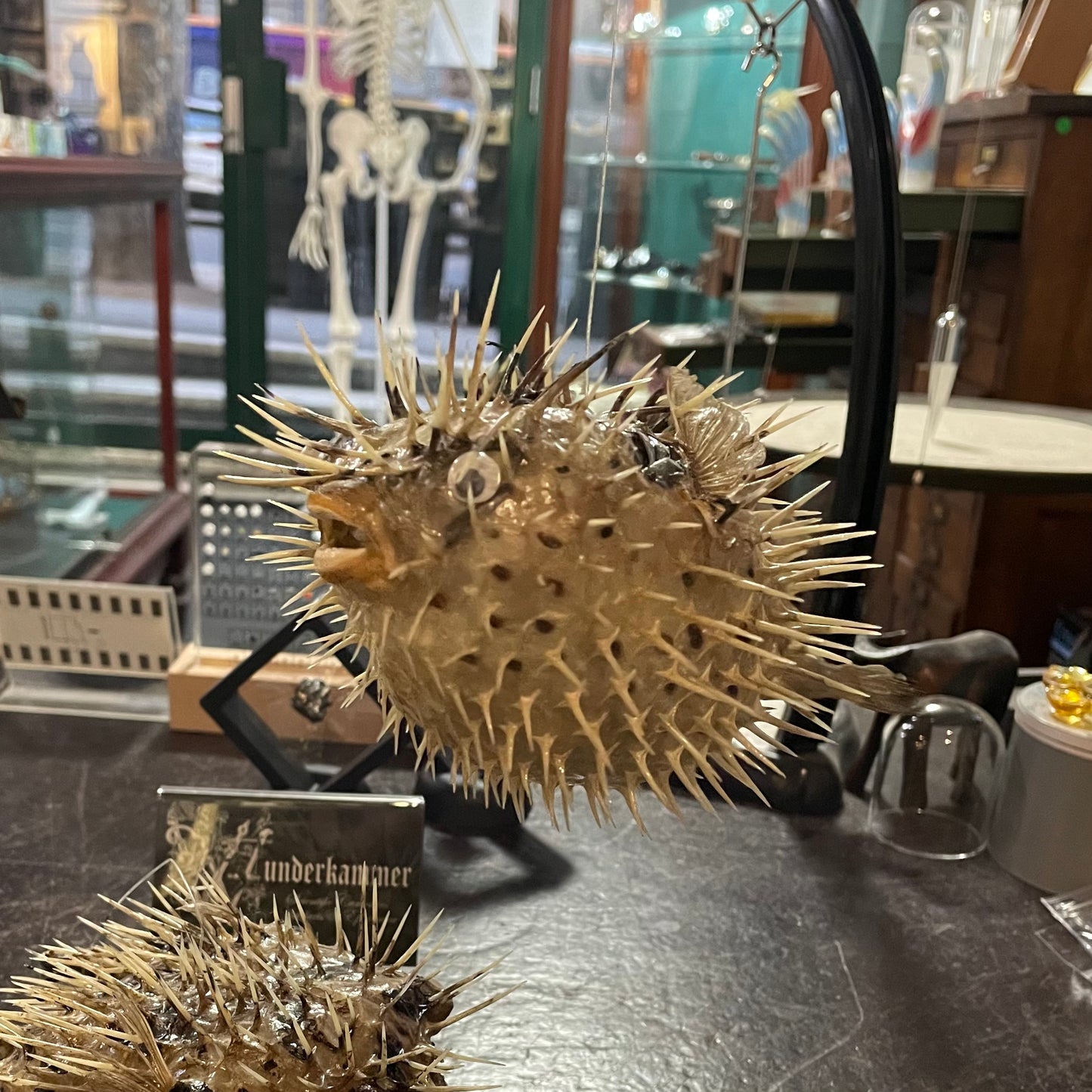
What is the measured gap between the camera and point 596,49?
2.78 m

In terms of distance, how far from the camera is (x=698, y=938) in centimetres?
95

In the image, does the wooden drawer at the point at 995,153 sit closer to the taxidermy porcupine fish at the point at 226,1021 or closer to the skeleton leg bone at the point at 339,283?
the skeleton leg bone at the point at 339,283

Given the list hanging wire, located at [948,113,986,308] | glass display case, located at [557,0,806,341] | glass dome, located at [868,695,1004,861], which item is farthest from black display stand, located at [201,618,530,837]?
glass display case, located at [557,0,806,341]

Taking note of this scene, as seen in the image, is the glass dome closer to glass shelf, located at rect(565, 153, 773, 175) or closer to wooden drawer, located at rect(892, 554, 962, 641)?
wooden drawer, located at rect(892, 554, 962, 641)

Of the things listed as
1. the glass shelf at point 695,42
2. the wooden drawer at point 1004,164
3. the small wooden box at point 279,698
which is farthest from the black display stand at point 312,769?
the glass shelf at point 695,42

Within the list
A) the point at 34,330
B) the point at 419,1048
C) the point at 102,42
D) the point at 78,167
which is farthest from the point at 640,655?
the point at 102,42

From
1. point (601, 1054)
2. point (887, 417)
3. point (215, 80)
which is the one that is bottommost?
point (601, 1054)

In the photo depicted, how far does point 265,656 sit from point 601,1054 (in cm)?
49

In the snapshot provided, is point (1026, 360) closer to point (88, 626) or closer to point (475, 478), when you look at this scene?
point (88, 626)

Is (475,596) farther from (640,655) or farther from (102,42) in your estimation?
(102,42)

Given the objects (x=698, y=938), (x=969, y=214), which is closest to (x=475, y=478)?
(x=698, y=938)

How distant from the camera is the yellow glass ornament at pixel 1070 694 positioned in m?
1.02

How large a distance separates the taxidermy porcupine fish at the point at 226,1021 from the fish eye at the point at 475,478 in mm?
305

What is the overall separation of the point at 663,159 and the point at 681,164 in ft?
0.20
